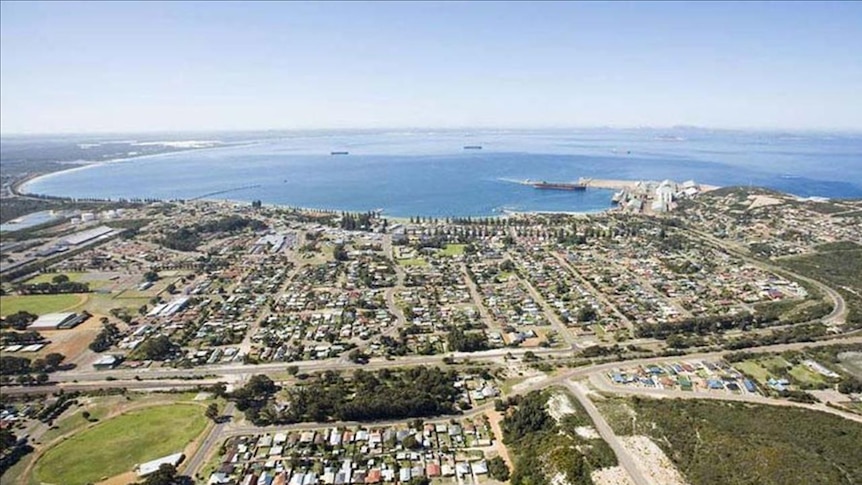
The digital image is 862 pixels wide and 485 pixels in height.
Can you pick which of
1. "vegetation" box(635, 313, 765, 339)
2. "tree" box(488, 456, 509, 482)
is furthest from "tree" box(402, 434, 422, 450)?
"vegetation" box(635, 313, 765, 339)

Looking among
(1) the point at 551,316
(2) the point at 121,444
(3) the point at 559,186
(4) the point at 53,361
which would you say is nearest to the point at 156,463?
(2) the point at 121,444

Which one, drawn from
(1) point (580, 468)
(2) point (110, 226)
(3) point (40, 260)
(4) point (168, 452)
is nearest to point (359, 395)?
(4) point (168, 452)

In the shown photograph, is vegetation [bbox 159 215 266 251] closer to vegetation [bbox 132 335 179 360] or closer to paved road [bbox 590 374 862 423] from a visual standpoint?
vegetation [bbox 132 335 179 360]

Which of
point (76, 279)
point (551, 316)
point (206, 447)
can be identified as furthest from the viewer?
point (76, 279)

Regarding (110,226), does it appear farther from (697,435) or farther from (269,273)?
(697,435)

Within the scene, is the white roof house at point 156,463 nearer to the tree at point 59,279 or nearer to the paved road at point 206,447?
the paved road at point 206,447

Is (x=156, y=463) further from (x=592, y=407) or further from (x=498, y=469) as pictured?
(x=592, y=407)

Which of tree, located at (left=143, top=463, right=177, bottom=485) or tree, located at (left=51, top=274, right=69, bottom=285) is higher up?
tree, located at (left=51, top=274, right=69, bottom=285)
